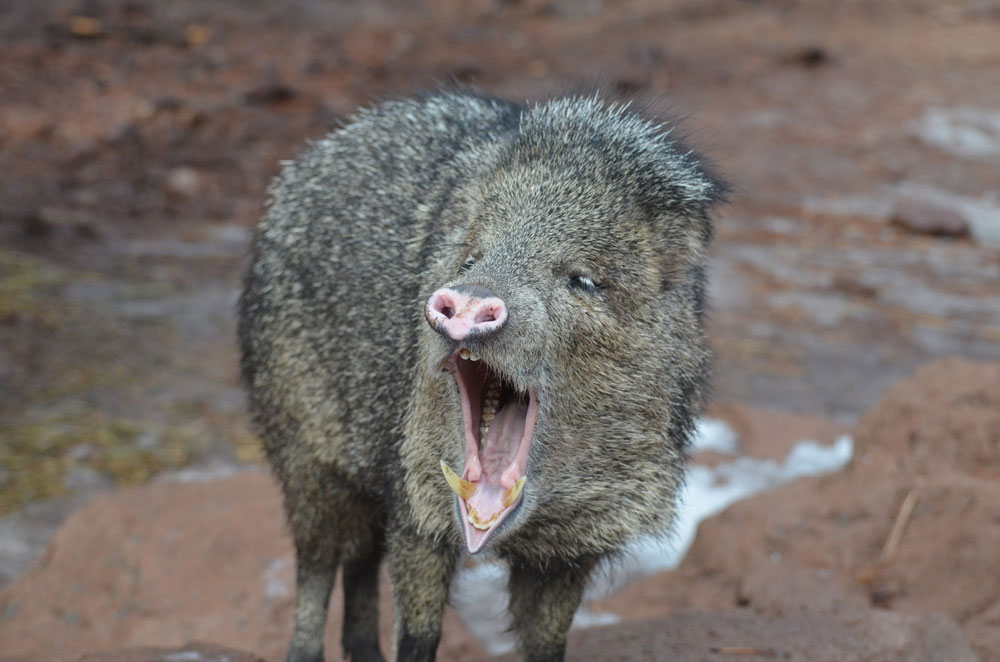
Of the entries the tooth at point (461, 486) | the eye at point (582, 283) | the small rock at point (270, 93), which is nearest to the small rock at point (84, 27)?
the small rock at point (270, 93)

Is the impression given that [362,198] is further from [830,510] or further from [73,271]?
[73,271]

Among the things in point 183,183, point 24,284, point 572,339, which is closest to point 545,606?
point 572,339

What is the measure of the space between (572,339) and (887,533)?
77.8 inches

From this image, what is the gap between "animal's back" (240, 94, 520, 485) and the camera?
9.42 feet

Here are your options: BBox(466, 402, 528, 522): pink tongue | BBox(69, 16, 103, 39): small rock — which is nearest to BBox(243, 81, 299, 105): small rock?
BBox(69, 16, 103, 39): small rock

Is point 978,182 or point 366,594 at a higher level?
point 366,594

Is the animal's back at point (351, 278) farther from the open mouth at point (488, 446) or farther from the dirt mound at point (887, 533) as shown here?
the dirt mound at point (887, 533)

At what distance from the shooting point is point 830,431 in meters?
5.28

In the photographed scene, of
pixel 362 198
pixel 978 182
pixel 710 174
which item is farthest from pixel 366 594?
pixel 978 182

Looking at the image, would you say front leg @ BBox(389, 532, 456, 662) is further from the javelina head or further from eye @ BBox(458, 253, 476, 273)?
eye @ BBox(458, 253, 476, 273)

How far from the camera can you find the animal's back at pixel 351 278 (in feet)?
9.42

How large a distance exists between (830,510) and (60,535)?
273 centimetres

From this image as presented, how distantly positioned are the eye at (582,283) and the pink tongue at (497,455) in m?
0.27

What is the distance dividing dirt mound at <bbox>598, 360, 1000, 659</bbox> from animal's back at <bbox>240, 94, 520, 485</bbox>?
149 centimetres
